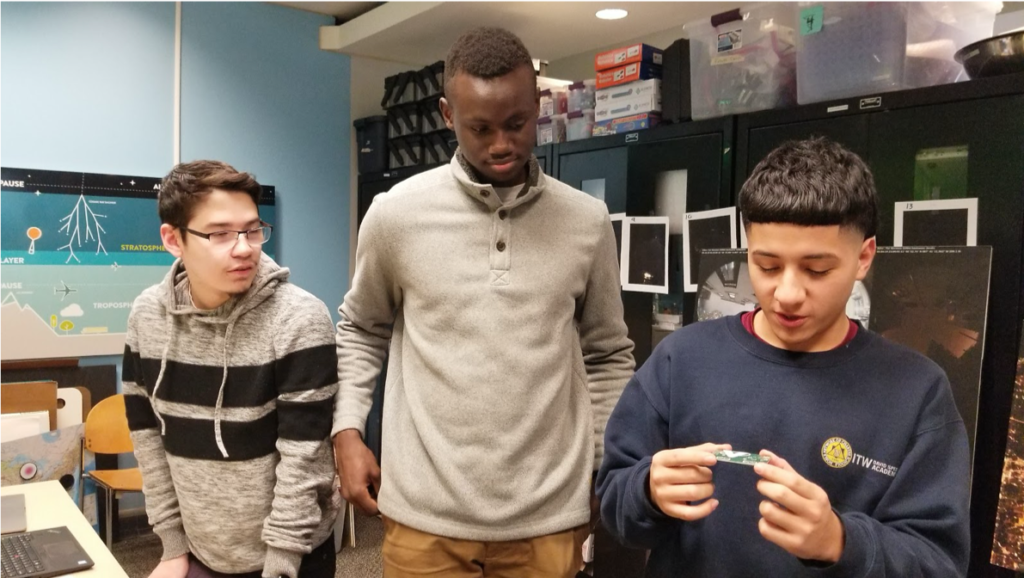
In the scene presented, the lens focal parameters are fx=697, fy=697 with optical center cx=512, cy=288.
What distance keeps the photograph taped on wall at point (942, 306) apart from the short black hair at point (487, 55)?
123 cm

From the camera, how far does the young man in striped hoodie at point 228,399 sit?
1354mm

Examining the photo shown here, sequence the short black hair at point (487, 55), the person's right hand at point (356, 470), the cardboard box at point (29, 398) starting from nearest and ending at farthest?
the short black hair at point (487, 55) → the person's right hand at point (356, 470) → the cardboard box at point (29, 398)

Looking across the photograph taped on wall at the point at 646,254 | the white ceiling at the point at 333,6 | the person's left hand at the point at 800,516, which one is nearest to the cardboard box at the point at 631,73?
the photograph taped on wall at the point at 646,254

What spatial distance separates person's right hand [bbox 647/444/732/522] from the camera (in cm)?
81

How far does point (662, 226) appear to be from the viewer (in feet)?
8.32

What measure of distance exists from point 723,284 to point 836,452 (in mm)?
1418

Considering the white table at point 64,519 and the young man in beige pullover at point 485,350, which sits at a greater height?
the young man in beige pullover at point 485,350

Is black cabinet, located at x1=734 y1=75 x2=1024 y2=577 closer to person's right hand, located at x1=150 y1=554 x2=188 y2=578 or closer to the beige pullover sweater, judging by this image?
the beige pullover sweater

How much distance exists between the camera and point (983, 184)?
1.73 m

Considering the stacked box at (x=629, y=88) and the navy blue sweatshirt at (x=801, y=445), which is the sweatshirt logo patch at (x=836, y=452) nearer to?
the navy blue sweatshirt at (x=801, y=445)

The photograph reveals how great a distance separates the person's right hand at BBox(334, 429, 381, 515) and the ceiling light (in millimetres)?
2593

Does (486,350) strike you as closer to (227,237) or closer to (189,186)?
(227,237)

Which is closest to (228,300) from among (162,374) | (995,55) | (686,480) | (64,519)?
(162,374)

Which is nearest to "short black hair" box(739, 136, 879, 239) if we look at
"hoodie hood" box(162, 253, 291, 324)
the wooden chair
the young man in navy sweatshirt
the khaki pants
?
the young man in navy sweatshirt
